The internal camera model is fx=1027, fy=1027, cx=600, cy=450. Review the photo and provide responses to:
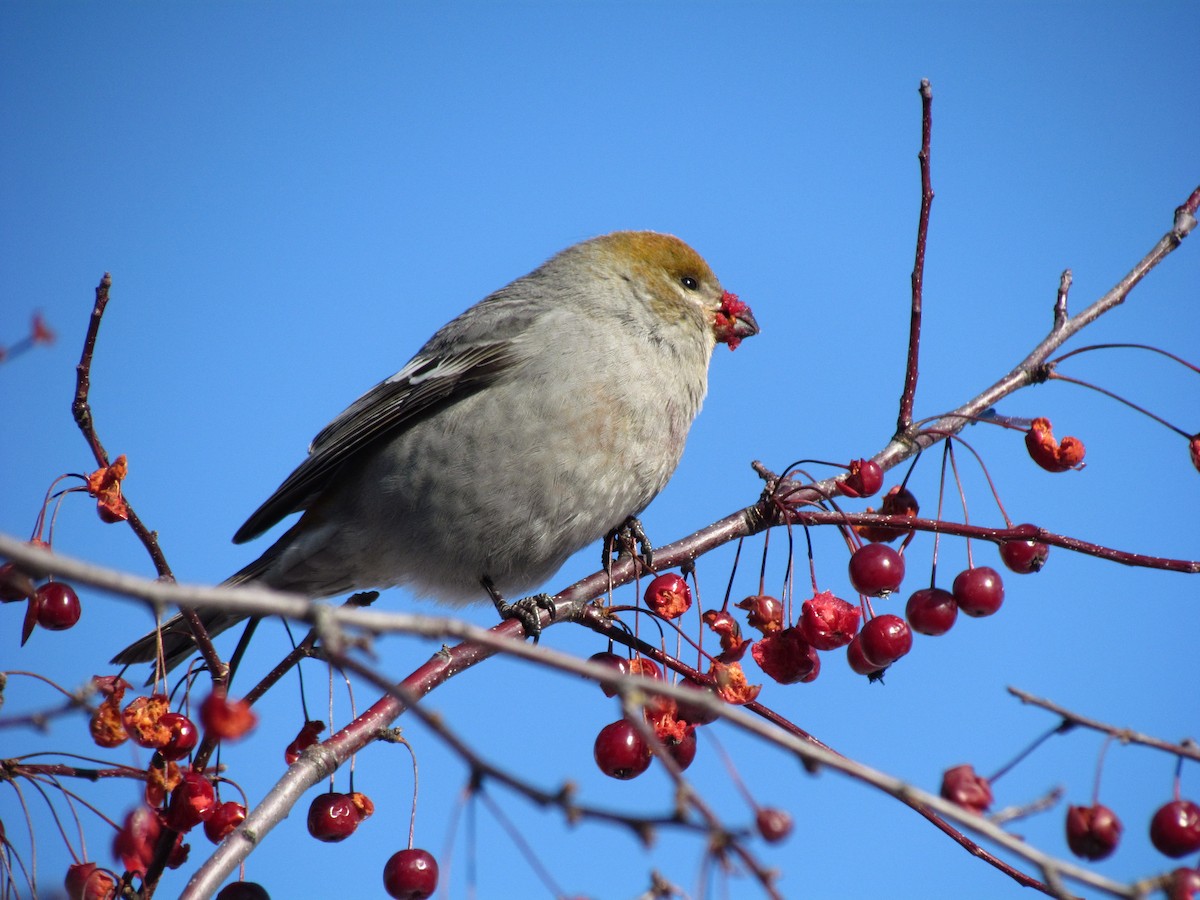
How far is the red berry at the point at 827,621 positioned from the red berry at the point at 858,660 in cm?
10

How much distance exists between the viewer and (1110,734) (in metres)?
1.81

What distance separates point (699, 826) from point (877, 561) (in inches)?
59.6

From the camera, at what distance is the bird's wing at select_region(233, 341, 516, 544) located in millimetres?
4645

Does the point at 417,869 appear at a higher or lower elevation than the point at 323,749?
lower

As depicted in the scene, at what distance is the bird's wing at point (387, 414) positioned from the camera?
464cm

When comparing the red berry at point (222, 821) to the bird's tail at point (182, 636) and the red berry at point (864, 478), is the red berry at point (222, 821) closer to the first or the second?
the bird's tail at point (182, 636)

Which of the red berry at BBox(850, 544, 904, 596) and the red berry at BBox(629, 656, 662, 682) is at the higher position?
the red berry at BBox(850, 544, 904, 596)

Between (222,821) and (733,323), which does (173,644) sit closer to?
(222,821)

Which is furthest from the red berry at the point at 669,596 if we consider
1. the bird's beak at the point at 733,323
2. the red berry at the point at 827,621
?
the bird's beak at the point at 733,323

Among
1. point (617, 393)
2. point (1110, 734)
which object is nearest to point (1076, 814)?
point (1110, 734)

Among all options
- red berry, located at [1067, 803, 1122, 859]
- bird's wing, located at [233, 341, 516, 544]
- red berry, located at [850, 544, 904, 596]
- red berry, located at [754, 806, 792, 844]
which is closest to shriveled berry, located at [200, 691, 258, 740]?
red berry, located at [754, 806, 792, 844]

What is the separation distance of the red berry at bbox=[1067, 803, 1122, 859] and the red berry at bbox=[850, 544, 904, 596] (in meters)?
0.79

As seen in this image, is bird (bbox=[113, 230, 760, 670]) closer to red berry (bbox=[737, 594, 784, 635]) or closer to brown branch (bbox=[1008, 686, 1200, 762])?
red berry (bbox=[737, 594, 784, 635])

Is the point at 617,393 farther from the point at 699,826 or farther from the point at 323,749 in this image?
the point at 699,826
